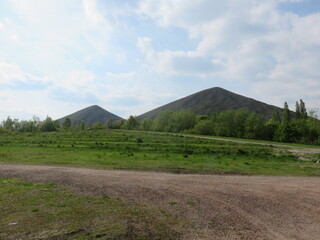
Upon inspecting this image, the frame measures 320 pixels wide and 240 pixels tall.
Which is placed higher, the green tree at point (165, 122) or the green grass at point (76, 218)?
the green tree at point (165, 122)

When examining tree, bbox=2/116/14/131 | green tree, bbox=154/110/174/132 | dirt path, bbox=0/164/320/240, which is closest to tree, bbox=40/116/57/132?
tree, bbox=2/116/14/131

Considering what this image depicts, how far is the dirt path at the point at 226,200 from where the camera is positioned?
7488mm

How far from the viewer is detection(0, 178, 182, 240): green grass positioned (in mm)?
6633

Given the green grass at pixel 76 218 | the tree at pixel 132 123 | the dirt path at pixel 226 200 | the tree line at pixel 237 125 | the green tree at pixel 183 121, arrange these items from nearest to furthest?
1. the green grass at pixel 76 218
2. the dirt path at pixel 226 200
3. the tree line at pixel 237 125
4. the green tree at pixel 183 121
5. the tree at pixel 132 123

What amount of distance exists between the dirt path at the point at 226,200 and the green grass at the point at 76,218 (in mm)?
858

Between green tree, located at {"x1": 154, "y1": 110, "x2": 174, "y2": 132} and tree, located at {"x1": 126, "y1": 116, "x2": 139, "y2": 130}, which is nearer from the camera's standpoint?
green tree, located at {"x1": 154, "y1": 110, "x2": 174, "y2": 132}

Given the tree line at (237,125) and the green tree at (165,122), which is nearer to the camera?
the tree line at (237,125)

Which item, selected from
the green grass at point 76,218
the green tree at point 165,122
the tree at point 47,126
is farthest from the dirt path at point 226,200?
the tree at point 47,126

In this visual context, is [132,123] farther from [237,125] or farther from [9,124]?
[9,124]

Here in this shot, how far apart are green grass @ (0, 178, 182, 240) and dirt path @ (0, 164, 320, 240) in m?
0.86

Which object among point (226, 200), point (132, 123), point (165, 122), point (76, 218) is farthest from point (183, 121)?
point (76, 218)

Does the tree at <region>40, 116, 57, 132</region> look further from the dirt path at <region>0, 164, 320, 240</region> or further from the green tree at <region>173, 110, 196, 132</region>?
the dirt path at <region>0, 164, 320, 240</region>

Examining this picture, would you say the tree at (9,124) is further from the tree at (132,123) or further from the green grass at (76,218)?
the green grass at (76,218)

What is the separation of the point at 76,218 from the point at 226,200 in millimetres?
6279
